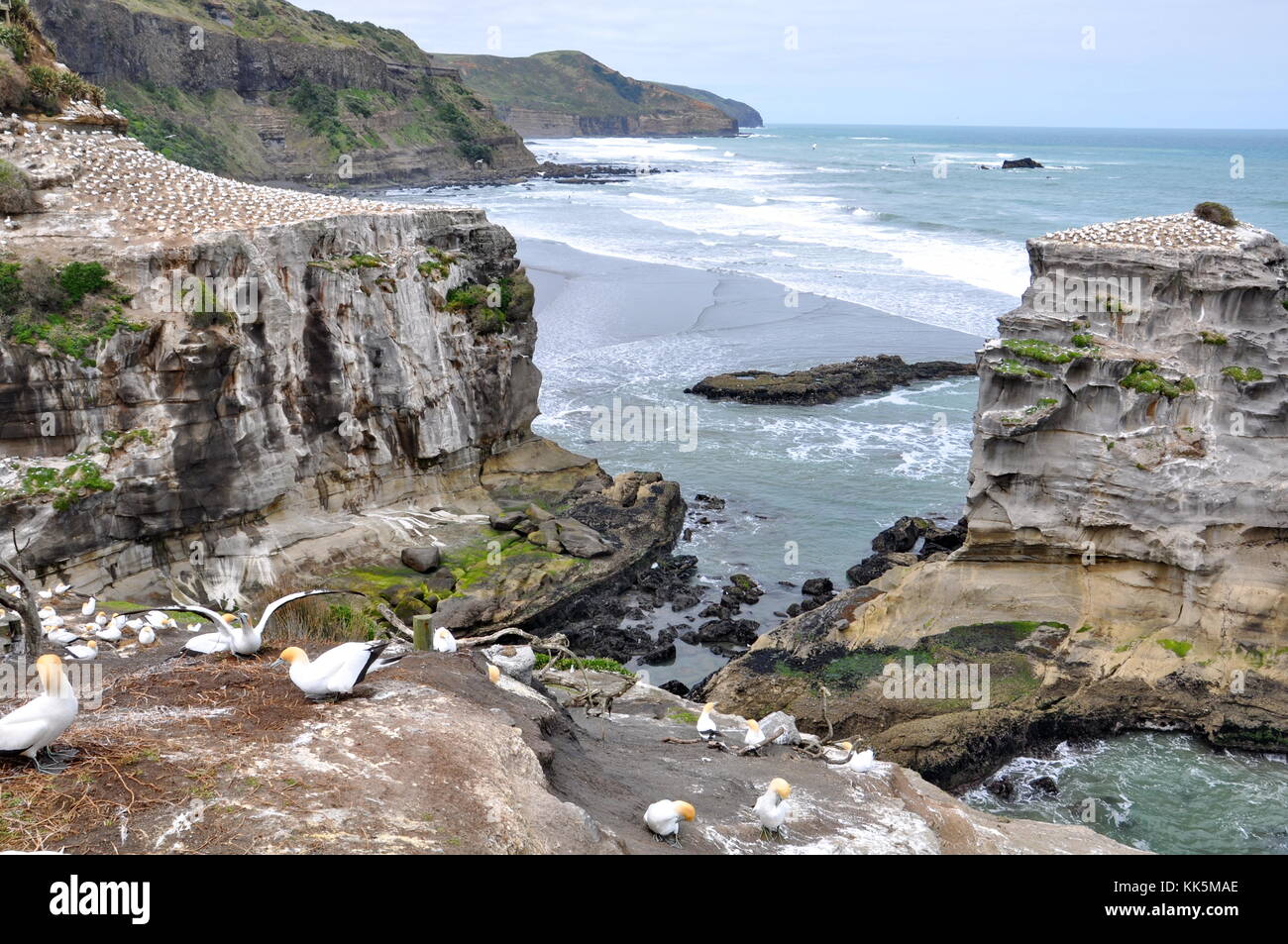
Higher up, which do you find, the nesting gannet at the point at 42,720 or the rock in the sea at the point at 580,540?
the nesting gannet at the point at 42,720

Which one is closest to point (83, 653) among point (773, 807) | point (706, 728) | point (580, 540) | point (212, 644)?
point (212, 644)

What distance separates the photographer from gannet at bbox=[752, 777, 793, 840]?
10898mm

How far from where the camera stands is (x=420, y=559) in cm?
2509

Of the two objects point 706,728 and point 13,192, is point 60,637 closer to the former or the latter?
point 706,728

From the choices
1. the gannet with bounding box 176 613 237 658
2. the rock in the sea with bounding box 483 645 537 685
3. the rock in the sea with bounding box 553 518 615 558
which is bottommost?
the rock in the sea with bounding box 553 518 615 558

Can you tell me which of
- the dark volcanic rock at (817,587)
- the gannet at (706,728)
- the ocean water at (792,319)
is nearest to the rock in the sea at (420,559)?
the ocean water at (792,319)

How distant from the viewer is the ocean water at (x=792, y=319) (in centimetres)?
3144

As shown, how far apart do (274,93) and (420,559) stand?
92.3 meters

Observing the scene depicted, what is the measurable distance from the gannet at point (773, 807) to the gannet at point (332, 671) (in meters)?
4.07

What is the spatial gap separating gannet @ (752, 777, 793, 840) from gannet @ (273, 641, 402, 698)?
4069 mm

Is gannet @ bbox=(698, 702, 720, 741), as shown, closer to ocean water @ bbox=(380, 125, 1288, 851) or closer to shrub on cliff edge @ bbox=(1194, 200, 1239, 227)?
ocean water @ bbox=(380, 125, 1288, 851)

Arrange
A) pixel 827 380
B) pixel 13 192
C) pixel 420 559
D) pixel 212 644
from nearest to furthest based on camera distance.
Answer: pixel 212 644
pixel 13 192
pixel 420 559
pixel 827 380

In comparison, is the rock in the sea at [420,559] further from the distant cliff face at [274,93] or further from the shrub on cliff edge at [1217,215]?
the distant cliff face at [274,93]

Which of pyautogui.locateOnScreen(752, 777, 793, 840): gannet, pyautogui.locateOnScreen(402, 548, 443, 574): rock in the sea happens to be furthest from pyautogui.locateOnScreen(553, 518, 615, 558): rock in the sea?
pyautogui.locateOnScreen(752, 777, 793, 840): gannet
